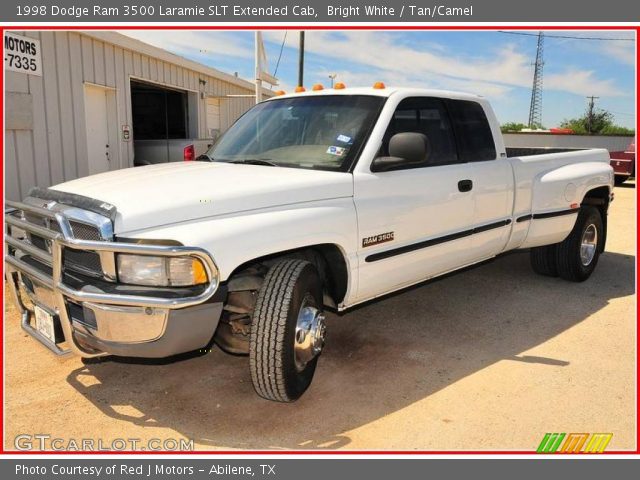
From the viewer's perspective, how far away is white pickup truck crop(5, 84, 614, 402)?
2.83 meters

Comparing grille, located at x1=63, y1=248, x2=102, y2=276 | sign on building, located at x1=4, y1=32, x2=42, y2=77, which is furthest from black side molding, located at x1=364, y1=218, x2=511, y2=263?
Result: sign on building, located at x1=4, y1=32, x2=42, y2=77

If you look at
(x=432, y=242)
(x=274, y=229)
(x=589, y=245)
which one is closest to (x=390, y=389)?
(x=432, y=242)

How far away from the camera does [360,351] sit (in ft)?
14.3

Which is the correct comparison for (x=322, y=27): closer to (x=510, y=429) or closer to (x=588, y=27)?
(x=588, y=27)

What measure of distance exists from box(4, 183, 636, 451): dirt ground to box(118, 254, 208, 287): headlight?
81 centimetres

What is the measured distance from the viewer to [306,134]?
13.5ft

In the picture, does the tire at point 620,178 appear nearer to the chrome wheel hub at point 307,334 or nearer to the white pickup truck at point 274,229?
the white pickup truck at point 274,229

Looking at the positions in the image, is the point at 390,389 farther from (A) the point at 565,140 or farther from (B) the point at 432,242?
(A) the point at 565,140

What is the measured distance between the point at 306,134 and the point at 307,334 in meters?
1.55

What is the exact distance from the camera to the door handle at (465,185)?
4.46 m

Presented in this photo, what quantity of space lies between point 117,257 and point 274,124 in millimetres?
1988

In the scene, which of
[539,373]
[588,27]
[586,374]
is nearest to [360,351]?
[539,373]

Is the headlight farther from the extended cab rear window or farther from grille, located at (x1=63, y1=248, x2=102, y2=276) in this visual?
the extended cab rear window

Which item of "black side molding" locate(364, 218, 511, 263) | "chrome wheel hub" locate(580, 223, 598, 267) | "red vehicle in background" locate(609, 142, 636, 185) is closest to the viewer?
"black side molding" locate(364, 218, 511, 263)
